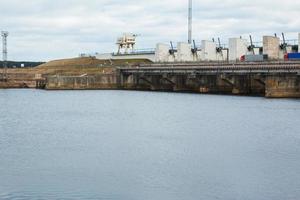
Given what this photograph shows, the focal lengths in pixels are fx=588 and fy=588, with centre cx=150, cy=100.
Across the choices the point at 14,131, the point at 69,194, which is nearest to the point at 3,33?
the point at 14,131

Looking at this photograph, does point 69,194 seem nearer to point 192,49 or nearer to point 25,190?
point 25,190

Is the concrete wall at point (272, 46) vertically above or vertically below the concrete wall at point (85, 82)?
above

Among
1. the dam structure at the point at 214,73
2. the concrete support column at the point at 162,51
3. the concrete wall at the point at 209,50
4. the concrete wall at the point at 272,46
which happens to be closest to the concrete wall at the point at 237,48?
the dam structure at the point at 214,73

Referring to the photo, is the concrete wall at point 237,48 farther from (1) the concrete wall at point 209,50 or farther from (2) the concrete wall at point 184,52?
(2) the concrete wall at point 184,52

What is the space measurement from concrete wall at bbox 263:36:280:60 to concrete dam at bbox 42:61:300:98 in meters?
13.2

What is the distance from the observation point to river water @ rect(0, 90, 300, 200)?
26.4 metres

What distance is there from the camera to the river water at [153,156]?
86.7 ft

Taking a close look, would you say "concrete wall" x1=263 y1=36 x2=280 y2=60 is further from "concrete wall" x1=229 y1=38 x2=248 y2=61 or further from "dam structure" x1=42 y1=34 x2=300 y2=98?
"concrete wall" x1=229 y1=38 x2=248 y2=61

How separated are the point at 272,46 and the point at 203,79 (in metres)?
16.5

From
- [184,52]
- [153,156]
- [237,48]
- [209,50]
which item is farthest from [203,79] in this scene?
[153,156]

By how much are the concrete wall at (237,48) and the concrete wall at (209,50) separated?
8.47 metres

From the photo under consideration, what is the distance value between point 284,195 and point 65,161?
13.2 m

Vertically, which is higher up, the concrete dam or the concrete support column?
the concrete support column

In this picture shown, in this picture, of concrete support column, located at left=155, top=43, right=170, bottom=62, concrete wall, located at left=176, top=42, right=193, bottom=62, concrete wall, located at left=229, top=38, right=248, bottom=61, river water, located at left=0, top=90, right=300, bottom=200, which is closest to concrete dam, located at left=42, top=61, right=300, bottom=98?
concrete wall, located at left=229, top=38, right=248, bottom=61
